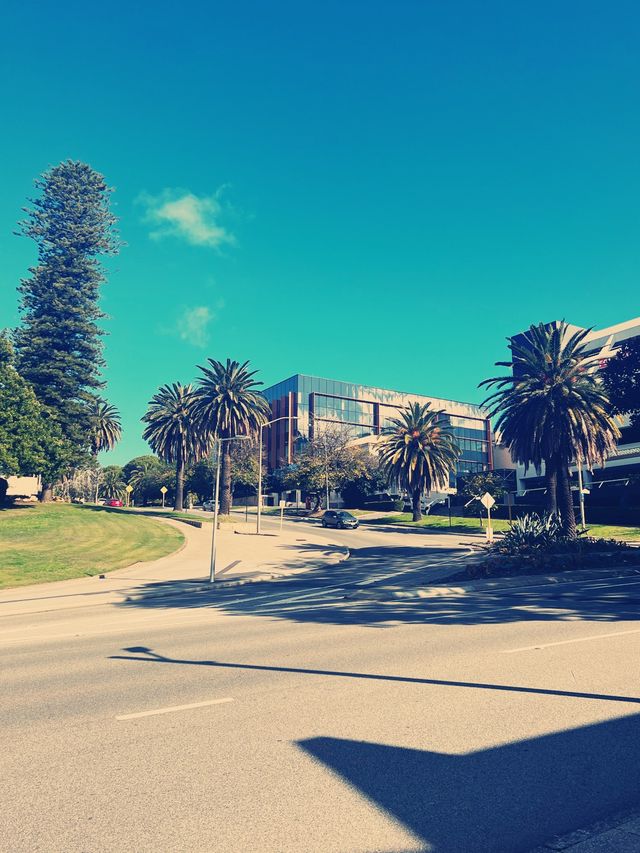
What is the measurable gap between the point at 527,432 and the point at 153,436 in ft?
159

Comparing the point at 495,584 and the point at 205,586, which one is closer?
the point at 495,584

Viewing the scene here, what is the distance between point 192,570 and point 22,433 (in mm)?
26869

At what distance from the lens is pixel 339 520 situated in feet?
191

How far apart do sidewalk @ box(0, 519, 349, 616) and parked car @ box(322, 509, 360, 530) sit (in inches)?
457

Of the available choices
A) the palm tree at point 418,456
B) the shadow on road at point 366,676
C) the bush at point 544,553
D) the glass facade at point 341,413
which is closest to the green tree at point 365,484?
the glass facade at point 341,413

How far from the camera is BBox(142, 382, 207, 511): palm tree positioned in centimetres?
7169

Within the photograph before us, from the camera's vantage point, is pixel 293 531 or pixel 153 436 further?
pixel 153 436

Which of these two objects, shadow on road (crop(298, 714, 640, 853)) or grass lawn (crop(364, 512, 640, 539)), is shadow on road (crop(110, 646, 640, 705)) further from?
grass lawn (crop(364, 512, 640, 539))

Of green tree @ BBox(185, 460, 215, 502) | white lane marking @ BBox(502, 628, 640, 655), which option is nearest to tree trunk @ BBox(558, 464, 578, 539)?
white lane marking @ BBox(502, 628, 640, 655)

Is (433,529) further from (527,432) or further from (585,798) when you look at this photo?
(585,798)

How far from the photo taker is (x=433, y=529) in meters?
55.9

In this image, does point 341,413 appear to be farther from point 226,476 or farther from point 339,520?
point 339,520

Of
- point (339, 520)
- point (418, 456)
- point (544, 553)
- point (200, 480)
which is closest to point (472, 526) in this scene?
point (418, 456)

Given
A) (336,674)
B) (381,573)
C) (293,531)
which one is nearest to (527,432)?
(381,573)
